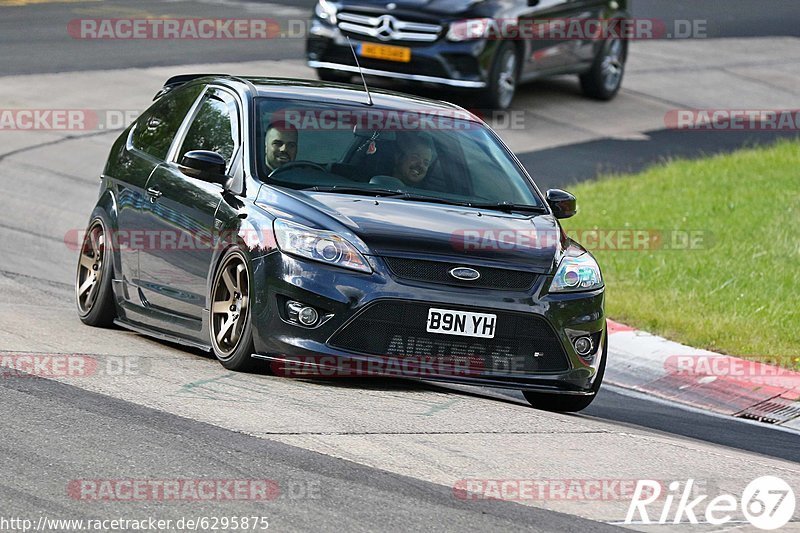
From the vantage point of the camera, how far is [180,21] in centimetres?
2445

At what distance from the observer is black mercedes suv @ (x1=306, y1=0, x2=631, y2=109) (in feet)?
61.5

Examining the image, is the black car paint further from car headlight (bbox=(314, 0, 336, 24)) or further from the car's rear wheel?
the car's rear wheel

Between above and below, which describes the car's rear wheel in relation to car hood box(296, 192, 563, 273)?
below

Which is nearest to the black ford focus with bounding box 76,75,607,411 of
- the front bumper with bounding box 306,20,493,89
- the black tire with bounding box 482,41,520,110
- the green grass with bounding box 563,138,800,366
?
the green grass with bounding box 563,138,800,366

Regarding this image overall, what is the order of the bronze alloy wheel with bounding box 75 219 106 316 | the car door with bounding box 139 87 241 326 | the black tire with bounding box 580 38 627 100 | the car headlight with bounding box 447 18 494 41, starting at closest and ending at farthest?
the car door with bounding box 139 87 241 326, the bronze alloy wheel with bounding box 75 219 106 316, the car headlight with bounding box 447 18 494 41, the black tire with bounding box 580 38 627 100

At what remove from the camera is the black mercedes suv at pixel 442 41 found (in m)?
18.7

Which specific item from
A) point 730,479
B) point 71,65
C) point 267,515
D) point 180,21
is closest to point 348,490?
point 267,515

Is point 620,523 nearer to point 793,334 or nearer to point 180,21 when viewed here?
point 793,334

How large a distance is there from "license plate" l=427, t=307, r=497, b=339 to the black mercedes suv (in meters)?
10.9

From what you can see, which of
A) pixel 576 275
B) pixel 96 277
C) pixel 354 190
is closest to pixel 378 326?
pixel 354 190

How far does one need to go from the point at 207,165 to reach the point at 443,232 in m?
1.41

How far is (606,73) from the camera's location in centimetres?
2158

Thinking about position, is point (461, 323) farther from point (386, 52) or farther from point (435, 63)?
point (386, 52)

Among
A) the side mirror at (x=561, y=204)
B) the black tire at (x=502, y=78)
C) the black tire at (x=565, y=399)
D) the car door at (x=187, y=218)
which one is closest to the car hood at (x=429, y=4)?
the black tire at (x=502, y=78)
